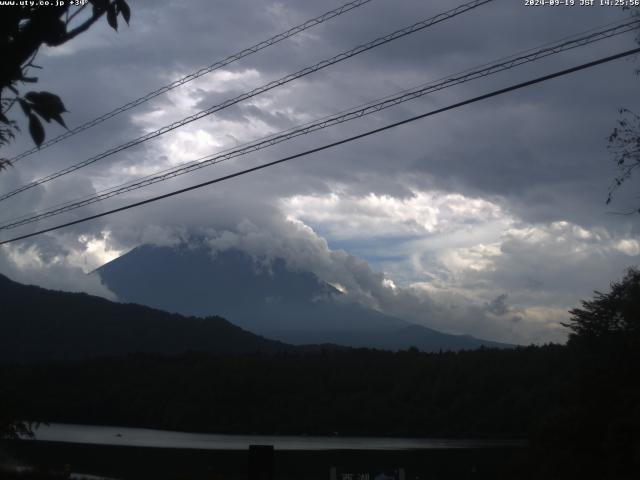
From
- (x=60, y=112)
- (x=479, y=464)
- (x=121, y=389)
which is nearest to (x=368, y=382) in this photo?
(x=121, y=389)

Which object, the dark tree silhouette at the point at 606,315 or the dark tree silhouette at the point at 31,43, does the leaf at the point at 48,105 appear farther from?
the dark tree silhouette at the point at 606,315

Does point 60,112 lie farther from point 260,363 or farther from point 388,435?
point 260,363

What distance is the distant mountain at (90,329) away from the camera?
109000mm

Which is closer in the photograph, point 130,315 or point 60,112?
point 60,112

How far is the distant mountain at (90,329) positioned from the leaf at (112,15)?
10126 centimetres

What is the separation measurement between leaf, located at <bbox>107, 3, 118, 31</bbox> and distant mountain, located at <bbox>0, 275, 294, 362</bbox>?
101261 millimetres

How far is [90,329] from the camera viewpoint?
403 feet

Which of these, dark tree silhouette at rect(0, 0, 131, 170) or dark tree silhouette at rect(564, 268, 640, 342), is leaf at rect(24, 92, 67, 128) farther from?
dark tree silhouette at rect(564, 268, 640, 342)

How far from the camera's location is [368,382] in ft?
332

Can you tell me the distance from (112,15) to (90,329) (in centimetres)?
12506

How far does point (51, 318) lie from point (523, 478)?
108 metres

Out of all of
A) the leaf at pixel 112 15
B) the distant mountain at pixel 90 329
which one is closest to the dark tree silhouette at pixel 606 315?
the leaf at pixel 112 15

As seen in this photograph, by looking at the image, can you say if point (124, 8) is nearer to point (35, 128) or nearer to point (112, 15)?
point (112, 15)

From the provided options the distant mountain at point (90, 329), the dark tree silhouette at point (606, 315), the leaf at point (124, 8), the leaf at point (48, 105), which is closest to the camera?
the leaf at point (48, 105)
